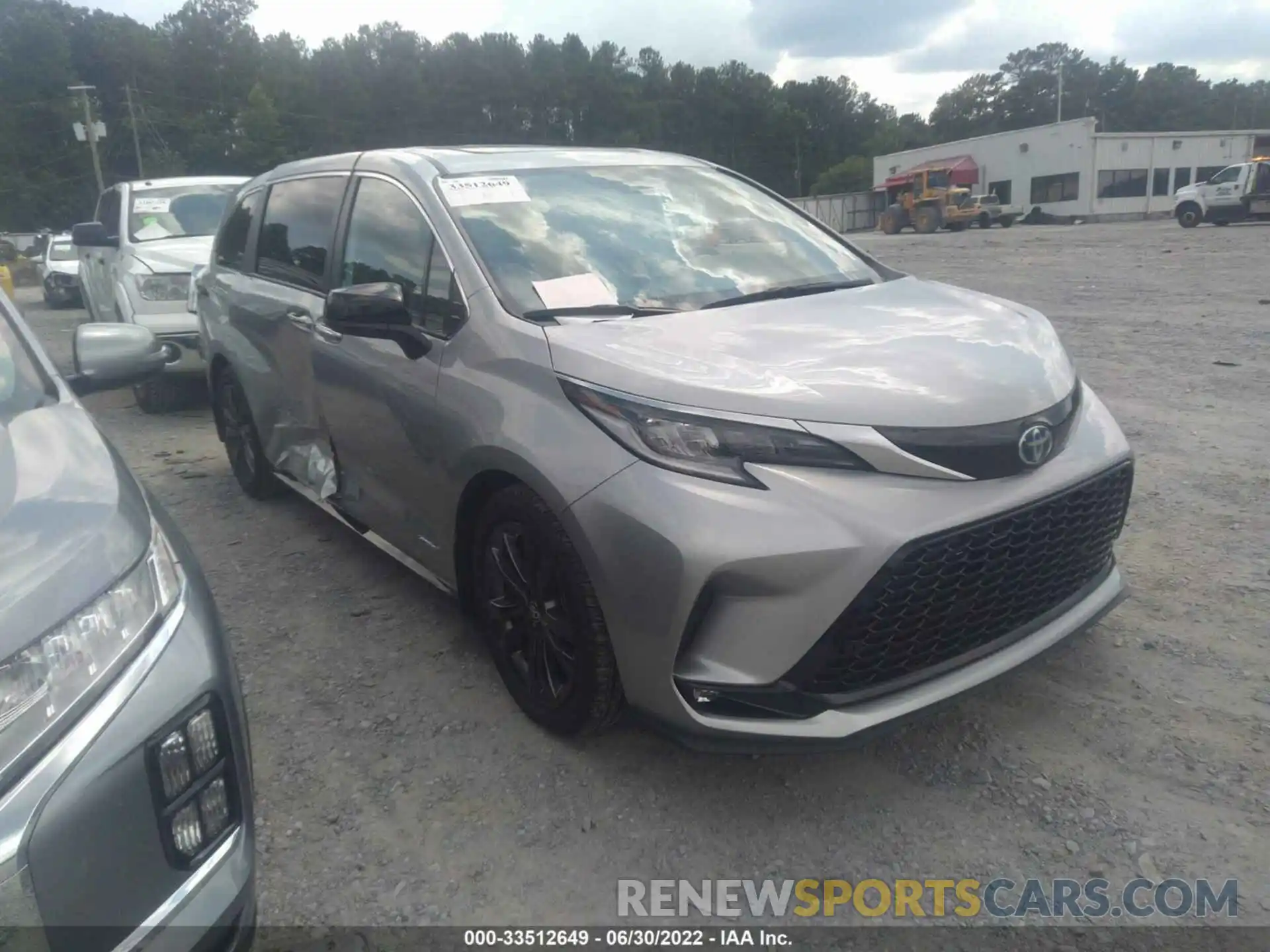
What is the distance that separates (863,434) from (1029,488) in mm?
490

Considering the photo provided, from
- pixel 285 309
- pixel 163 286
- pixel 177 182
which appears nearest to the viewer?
pixel 285 309

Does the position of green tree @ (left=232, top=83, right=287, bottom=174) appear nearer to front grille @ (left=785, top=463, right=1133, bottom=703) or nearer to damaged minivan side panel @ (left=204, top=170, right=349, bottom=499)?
damaged minivan side panel @ (left=204, top=170, right=349, bottom=499)

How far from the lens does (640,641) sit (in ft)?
8.02

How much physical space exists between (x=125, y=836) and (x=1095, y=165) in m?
46.6

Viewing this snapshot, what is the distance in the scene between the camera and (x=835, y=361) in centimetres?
260

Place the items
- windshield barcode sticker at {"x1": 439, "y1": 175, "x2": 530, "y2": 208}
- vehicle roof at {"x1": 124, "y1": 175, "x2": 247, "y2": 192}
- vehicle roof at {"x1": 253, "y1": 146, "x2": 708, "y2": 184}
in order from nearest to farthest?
windshield barcode sticker at {"x1": 439, "y1": 175, "x2": 530, "y2": 208} → vehicle roof at {"x1": 253, "y1": 146, "x2": 708, "y2": 184} → vehicle roof at {"x1": 124, "y1": 175, "x2": 247, "y2": 192}

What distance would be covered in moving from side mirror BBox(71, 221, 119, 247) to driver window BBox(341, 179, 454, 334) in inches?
217

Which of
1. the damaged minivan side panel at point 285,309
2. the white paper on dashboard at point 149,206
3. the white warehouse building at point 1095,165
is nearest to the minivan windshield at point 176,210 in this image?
the white paper on dashboard at point 149,206

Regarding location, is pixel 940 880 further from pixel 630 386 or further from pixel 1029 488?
pixel 630 386

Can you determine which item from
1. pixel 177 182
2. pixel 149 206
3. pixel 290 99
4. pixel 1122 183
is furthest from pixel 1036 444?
pixel 290 99

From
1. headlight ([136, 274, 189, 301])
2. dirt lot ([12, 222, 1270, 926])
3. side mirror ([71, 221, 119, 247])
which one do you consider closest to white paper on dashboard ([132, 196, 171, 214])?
side mirror ([71, 221, 119, 247])

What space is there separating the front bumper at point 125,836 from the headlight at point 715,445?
1101 mm

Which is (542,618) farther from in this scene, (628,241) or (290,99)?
A: (290,99)

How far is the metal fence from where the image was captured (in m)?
52.8
